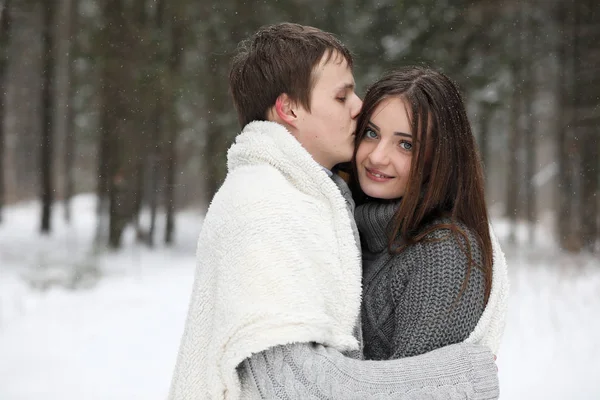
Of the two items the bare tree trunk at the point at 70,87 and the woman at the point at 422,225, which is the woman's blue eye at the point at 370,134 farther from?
the bare tree trunk at the point at 70,87

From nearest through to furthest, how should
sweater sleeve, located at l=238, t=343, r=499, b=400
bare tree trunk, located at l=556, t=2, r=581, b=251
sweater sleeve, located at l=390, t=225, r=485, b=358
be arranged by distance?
1. sweater sleeve, located at l=238, t=343, r=499, b=400
2. sweater sleeve, located at l=390, t=225, r=485, b=358
3. bare tree trunk, located at l=556, t=2, r=581, b=251

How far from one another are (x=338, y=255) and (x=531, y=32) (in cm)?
1533

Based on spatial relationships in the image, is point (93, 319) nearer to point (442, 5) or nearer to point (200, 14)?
point (200, 14)

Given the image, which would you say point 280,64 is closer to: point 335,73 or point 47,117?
point 335,73

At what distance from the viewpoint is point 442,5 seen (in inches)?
503

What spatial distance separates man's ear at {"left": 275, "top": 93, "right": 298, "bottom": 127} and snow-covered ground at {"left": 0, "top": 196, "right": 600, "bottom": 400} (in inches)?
169

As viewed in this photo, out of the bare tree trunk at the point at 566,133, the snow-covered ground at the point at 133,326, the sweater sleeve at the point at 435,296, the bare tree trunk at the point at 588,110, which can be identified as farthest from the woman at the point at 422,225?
→ the bare tree trunk at the point at 566,133

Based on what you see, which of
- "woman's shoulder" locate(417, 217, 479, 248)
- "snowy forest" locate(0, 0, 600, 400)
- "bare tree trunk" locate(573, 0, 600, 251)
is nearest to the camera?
"woman's shoulder" locate(417, 217, 479, 248)

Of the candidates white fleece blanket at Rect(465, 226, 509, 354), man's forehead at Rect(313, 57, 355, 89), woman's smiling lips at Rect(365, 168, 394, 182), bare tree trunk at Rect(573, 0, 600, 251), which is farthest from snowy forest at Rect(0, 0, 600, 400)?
man's forehead at Rect(313, 57, 355, 89)

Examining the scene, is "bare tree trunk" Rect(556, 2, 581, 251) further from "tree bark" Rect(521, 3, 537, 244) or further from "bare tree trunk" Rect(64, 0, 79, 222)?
"bare tree trunk" Rect(64, 0, 79, 222)

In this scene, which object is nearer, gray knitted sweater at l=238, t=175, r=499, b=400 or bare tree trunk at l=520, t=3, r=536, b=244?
gray knitted sweater at l=238, t=175, r=499, b=400

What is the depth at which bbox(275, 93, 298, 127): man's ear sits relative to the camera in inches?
85.6

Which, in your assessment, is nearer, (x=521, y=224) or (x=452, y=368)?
(x=452, y=368)

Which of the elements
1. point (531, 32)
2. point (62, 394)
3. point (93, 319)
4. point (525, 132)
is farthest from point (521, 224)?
point (62, 394)
